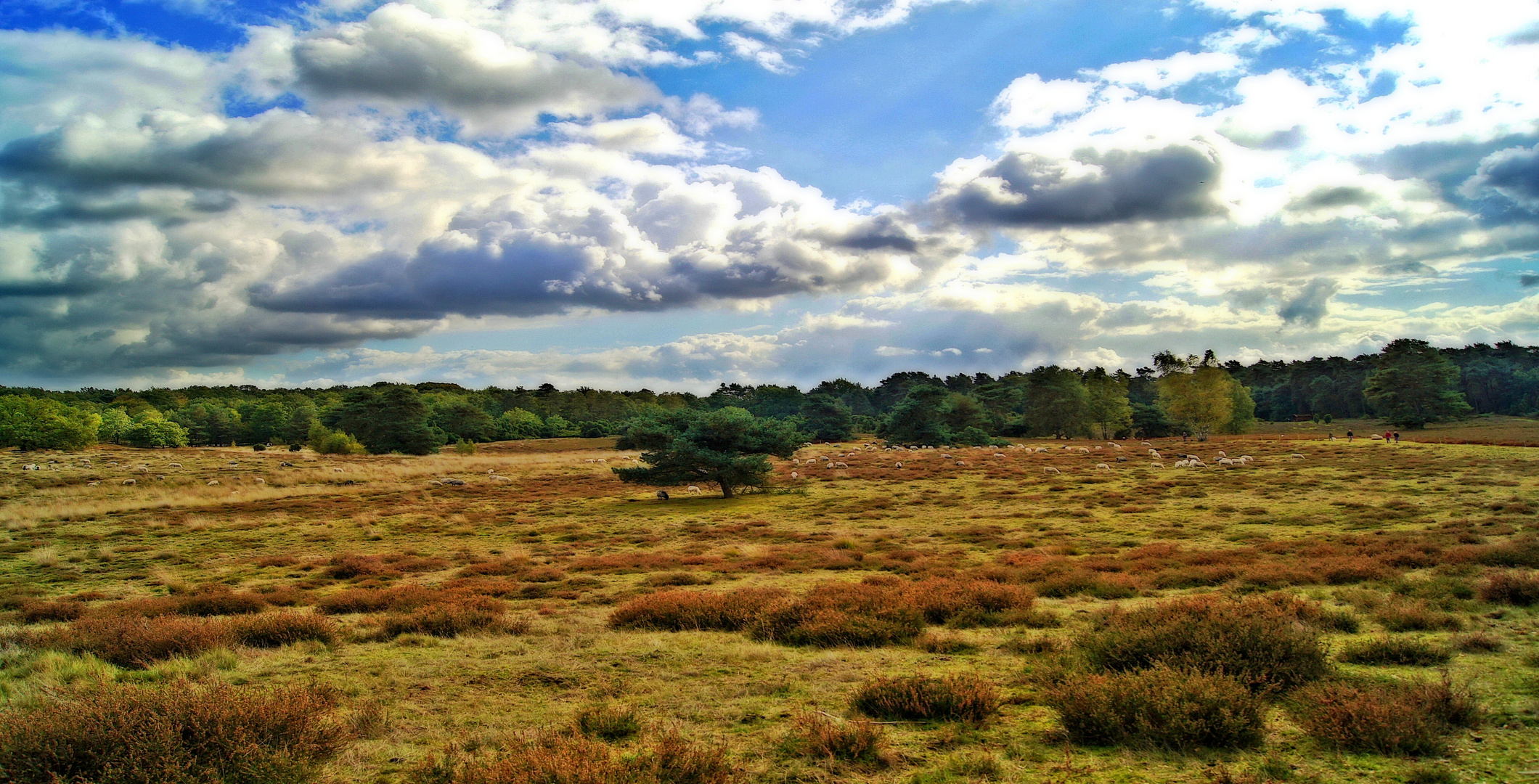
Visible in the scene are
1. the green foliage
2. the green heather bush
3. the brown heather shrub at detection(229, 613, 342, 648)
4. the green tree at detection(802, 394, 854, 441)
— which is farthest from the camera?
the green tree at detection(802, 394, 854, 441)

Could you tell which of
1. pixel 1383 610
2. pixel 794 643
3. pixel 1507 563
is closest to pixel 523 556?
pixel 794 643

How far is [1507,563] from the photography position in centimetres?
1314

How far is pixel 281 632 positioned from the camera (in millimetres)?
10867

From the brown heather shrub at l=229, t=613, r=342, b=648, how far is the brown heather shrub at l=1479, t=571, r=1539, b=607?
18.2 metres

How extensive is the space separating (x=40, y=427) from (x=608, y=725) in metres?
95.4

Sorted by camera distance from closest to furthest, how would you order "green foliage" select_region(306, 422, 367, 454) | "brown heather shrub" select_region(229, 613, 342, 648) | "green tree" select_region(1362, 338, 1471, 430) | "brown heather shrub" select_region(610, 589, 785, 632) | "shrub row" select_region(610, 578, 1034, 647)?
"shrub row" select_region(610, 578, 1034, 647) → "brown heather shrub" select_region(229, 613, 342, 648) → "brown heather shrub" select_region(610, 589, 785, 632) → "green foliage" select_region(306, 422, 367, 454) → "green tree" select_region(1362, 338, 1471, 430)

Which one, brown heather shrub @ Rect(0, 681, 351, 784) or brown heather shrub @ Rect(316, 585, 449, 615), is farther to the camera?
brown heather shrub @ Rect(316, 585, 449, 615)

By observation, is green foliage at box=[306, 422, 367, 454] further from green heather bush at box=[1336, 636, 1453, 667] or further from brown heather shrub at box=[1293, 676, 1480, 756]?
brown heather shrub at box=[1293, 676, 1480, 756]

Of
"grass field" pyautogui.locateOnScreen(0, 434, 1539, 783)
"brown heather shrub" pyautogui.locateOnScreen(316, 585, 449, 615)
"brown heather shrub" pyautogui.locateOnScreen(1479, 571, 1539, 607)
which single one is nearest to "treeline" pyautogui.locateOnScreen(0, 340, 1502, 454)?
"grass field" pyautogui.locateOnScreen(0, 434, 1539, 783)

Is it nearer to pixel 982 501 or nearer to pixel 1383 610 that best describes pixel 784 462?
pixel 982 501

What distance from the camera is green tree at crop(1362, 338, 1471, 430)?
91.5 metres

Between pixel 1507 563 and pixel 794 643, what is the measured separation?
14.3 m

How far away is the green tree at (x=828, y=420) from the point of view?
112688 millimetres

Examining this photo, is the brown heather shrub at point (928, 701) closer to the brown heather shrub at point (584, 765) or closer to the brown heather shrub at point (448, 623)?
the brown heather shrub at point (584, 765)
